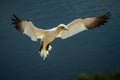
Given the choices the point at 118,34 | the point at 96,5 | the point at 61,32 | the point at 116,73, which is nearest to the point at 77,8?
the point at 96,5

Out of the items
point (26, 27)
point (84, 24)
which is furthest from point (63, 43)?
point (26, 27)

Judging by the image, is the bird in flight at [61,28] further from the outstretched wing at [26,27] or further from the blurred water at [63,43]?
the blurred water at [63,43]

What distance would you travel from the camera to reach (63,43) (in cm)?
461

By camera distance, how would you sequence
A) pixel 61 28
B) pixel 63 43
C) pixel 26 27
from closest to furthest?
pixel 26 27, pixel 61 28, pixel 63 43

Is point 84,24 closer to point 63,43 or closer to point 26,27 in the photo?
point 26,27

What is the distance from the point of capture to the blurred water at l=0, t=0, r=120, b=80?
452 cm

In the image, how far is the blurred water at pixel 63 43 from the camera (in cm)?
452

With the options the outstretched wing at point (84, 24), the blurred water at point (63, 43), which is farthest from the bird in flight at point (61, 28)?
the blurred water at point (63, 43)

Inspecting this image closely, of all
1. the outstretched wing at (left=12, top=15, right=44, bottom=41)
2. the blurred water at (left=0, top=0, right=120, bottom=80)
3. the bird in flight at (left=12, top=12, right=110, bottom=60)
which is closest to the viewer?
the outstretched wing at (left=12, top=15, right=44, bottom=41)

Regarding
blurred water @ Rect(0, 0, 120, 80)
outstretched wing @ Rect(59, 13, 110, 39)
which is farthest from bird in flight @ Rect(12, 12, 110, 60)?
blurred water @ Rect(0, 0, 120, 80)

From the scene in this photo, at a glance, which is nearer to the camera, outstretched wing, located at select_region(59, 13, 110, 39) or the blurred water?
outstretched wing, located at select_region(59, 13, 110, 39)

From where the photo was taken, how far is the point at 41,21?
448cm

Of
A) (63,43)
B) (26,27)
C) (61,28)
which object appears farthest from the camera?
(63,43)

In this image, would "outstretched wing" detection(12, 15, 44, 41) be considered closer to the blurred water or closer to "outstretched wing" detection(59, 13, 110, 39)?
"outstretched wing" detection(59, 13, 110, 39)
